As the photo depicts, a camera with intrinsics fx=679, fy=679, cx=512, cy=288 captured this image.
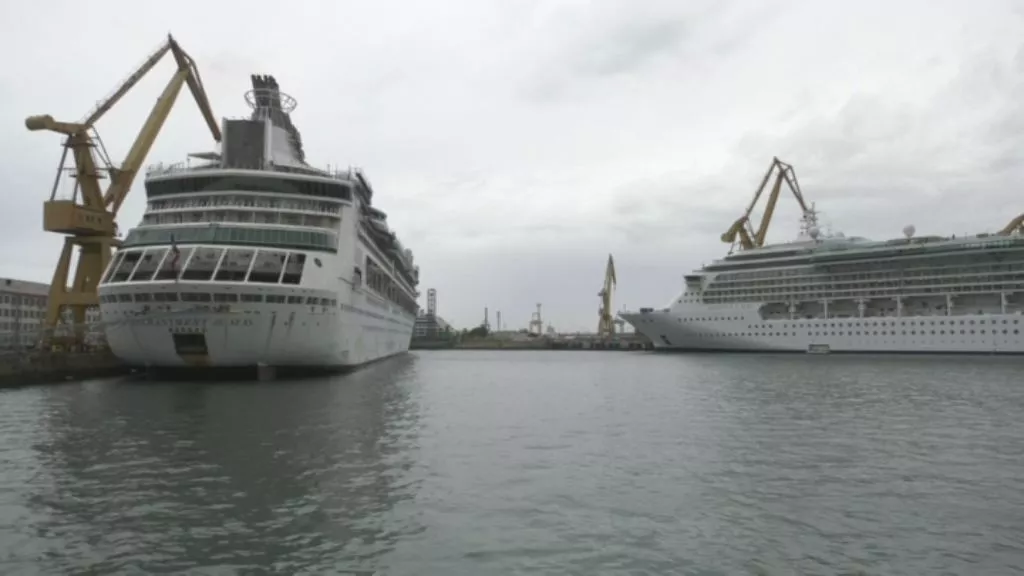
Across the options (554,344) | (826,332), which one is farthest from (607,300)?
(826,332)

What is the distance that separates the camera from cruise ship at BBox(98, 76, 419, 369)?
36312mm

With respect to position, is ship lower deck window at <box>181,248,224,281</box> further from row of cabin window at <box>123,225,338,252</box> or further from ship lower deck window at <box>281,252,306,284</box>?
ship lower deck window at <box>281,252,306,284</box>

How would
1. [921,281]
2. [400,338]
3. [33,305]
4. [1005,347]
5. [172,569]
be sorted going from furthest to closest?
[33,305]
[400,338]
[921,281]
[1005,347]
[172,569]

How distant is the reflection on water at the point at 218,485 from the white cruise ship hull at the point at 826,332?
2733 inches

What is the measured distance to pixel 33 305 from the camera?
4318 inches

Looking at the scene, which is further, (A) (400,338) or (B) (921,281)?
(A) (400,338)

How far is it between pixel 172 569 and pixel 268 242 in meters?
32.7

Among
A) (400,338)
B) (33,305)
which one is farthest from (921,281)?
(33,305)

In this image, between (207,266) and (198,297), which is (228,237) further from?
(198,297)

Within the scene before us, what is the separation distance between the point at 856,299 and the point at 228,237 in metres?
72.0

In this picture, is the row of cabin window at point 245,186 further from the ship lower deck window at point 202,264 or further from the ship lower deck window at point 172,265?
the ship lower deck window at point 172,265

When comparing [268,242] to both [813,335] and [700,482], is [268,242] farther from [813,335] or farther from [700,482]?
[813,335]

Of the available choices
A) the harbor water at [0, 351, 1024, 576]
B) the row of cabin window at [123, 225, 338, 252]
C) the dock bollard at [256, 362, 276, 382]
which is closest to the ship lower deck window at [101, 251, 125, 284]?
the row of cabin window at [123, 225, 338, 252]

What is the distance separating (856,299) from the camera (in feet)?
268
